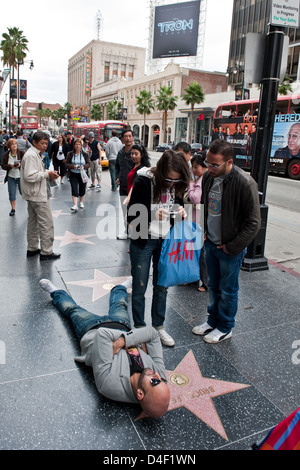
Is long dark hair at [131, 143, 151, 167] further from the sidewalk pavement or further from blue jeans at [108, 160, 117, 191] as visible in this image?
blue jeans at [108, 160, 117, 191]

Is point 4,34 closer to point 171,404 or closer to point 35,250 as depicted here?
point 35,250

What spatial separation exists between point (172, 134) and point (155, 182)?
56659 mm

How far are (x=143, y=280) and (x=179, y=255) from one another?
0.42m

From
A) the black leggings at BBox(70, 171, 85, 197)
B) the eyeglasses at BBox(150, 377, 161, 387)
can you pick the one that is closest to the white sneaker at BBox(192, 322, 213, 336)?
the eyeglasses at BBox(150, 377, 161, 387)

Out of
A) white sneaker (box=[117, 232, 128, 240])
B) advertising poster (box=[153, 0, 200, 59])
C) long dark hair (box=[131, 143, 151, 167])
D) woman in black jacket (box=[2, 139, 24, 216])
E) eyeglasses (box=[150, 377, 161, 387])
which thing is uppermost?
advertising poster (box=[153, 0, 200, 59])

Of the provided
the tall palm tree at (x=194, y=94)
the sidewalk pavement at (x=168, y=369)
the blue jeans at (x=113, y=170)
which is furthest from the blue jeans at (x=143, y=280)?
the tall palm tree at (x=194, y=94)

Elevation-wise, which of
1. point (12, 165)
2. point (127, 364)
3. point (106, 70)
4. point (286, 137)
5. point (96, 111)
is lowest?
point (127, 364)

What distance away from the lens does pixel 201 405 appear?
270 centimetres

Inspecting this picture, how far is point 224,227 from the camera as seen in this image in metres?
3.30

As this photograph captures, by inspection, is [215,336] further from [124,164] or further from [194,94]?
[194,94]

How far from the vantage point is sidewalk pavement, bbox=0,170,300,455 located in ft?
7.84

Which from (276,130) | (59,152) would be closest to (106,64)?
(276,130)

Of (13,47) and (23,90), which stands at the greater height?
(13,47)

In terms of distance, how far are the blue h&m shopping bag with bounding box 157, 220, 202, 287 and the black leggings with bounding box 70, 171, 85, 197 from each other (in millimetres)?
5997
